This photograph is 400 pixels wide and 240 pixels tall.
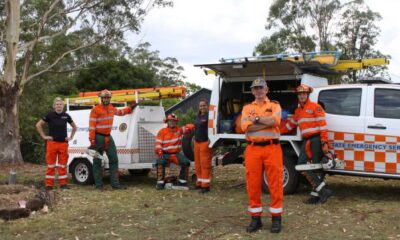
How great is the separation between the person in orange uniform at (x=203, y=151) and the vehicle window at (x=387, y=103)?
2952mm

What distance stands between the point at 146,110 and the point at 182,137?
0.93m

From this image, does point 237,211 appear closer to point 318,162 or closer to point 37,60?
point 318,162

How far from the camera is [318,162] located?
773 centimetres

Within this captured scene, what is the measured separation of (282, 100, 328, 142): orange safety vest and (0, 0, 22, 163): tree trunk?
12106 mm

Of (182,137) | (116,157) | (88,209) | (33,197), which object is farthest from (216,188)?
(33,197)

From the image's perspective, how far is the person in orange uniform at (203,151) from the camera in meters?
8.98

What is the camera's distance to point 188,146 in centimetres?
991

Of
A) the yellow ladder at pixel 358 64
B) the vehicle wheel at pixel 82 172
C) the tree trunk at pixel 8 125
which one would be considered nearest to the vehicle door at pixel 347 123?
the yellow ladder at pixel 358 64

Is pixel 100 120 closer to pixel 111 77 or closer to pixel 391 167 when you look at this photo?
pixel 391 167

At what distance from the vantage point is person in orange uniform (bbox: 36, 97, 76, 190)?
31.3ft

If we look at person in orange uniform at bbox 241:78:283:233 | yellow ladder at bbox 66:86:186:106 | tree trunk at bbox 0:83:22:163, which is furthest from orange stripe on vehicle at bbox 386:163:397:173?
tree trunk at bbox 0:83:22:163

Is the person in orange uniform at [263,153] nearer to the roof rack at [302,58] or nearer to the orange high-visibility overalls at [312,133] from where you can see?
the orange high-visibility overalls at [312,133]

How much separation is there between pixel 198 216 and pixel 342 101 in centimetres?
303

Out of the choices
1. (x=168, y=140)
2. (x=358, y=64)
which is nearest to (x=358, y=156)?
(x=358, y=64)
